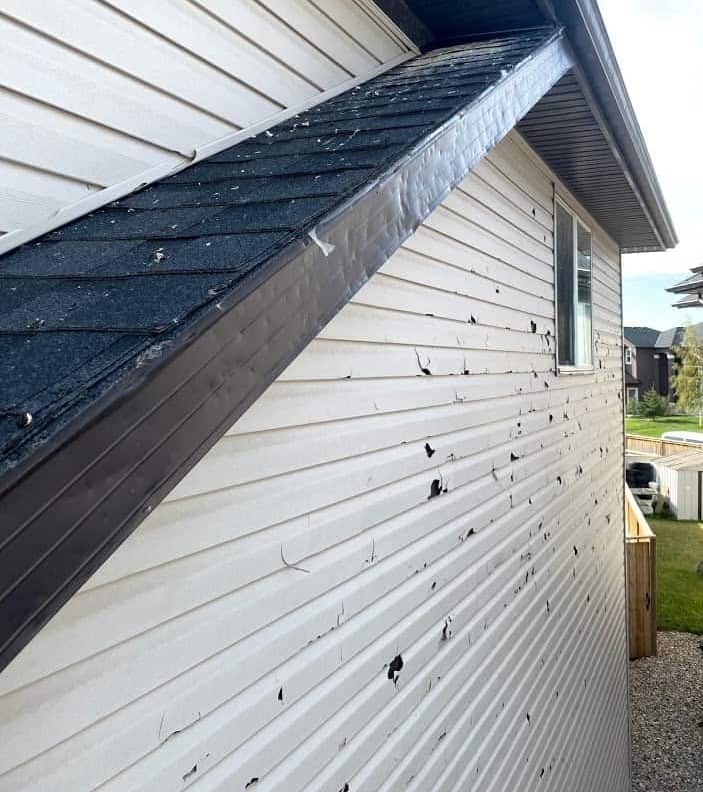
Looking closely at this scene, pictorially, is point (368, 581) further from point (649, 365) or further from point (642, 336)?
point (642, 336)

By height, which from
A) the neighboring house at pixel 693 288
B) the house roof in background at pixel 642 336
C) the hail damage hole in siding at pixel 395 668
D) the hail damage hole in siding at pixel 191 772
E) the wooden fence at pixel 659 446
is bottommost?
the wooden fence at pixel 659 446

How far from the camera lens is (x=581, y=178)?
5.64 m

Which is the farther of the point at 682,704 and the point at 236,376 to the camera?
the point at 682,704

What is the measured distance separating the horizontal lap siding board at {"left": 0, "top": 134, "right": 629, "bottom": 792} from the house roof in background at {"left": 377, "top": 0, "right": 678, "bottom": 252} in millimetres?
341

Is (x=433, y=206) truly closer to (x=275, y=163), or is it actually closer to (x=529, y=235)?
(x=275, y=163)

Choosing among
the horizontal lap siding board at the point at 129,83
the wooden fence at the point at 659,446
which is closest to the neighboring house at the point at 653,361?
the wooden fence at the point at 659,446

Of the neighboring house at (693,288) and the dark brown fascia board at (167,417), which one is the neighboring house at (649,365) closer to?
the neighboring house at (693,288)

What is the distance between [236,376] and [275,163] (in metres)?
0.98

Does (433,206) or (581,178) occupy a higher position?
(581,178)

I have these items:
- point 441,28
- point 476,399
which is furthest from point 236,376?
point 441,28

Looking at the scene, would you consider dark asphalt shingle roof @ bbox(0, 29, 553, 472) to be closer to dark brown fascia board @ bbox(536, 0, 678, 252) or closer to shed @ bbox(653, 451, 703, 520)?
dark brown fascia board @ bbox(536, 0, 678, 252)

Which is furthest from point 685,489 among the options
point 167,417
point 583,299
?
point 167,417

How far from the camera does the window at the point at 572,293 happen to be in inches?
226

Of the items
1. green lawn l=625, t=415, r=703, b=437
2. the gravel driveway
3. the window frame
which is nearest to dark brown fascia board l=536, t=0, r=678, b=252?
the window frame
